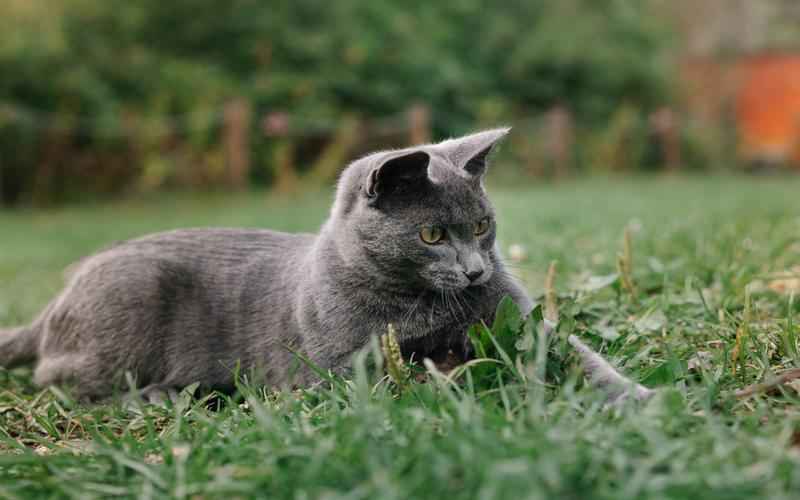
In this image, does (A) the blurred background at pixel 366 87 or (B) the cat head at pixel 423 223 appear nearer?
(B) the cat head at pixel 423 223

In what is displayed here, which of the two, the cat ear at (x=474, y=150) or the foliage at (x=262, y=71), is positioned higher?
the foliage at (x=262, y=71)

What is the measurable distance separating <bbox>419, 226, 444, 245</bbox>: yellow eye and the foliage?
1094 cm

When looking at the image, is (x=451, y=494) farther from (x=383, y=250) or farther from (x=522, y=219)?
(x=522, y=219)

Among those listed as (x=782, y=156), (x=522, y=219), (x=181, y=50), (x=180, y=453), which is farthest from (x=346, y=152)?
(x=180, y=453)

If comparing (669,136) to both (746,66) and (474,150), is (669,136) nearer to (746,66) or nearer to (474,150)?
(746,66)

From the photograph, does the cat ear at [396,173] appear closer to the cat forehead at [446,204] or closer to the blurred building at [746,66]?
the cat forehead at [446,204]

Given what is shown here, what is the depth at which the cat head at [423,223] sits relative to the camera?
2100 millimetres

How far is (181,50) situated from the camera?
48.2 feet

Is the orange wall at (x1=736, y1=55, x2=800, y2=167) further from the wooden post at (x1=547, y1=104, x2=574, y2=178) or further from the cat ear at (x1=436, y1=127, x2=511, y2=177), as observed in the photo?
the cat ear at (x1=436, y1=127, x2=511, y2=177)

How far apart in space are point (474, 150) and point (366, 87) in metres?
13.9

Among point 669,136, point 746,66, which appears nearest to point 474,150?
point 669,136

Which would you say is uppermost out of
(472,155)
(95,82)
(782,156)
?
(95,82)

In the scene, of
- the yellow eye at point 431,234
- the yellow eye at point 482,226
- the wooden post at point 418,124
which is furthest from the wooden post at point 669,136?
the yellow eye at point 431,234

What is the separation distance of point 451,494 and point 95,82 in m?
13.0
